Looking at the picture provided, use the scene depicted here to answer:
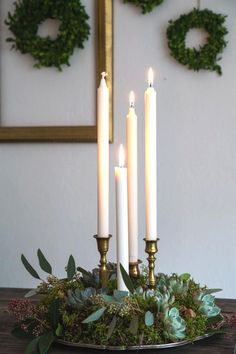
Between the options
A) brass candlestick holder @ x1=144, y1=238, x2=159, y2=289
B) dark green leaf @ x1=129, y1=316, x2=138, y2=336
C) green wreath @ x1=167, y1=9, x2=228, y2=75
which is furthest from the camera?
green wreath @ x1=167, y1=9, x2=228, y2=75

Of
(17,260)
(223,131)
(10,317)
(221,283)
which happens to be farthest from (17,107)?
(10,317)

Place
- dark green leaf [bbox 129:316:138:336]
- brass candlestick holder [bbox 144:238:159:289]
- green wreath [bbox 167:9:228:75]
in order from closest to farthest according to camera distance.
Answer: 1. dark green leaf [bbox 129:316:138:336]
2. brass candlestick holder [bbox 144:238:159:289]
3. green wreath [bbox 167:9:228:75]

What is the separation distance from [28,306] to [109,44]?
130 cm

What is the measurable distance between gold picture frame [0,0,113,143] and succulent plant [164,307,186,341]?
1.24 meters

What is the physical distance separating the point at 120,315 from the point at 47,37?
4.71 ft

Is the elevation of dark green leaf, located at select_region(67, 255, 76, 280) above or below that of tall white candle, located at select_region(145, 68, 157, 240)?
below

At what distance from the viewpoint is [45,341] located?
77cm

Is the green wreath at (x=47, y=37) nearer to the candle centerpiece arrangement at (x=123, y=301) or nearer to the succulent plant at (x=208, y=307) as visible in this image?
the candle centerpiece arrangement at (x=123, y=301)

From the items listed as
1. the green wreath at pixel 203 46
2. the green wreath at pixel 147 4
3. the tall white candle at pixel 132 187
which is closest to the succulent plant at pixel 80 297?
the tall white candle at pixel 132 187

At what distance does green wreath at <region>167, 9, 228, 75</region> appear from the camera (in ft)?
5.98

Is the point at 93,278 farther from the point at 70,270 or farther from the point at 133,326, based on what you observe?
the point at 133,326

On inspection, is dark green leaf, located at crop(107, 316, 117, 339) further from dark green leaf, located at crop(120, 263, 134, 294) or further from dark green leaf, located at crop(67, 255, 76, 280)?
dark green leaf, located at crop(67, 255, 76, 280)

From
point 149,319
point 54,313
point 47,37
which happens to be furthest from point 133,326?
point 47,37

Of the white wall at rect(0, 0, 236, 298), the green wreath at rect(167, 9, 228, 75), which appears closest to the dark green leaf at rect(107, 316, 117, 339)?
the white wall at rect(0, 0, 236, 298)
